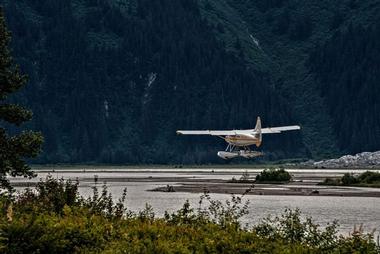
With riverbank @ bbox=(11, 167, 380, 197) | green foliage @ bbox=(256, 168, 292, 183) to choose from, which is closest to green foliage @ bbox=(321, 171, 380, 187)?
riverbank @ bbox=(11, 167, 380, 197)

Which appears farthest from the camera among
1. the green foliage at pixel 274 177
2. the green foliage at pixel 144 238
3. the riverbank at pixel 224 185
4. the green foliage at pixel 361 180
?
the green foliage at pixel 274 177

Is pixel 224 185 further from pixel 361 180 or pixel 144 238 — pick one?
pixel 144 238

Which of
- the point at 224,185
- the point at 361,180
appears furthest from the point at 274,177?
the point at 224,185

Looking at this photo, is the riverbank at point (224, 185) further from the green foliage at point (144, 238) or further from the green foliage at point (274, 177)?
the green foliage at point (144, 238)

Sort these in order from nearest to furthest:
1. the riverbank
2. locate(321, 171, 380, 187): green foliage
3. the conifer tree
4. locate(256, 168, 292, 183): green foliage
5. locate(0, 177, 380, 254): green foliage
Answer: locate(0, 177, 380, 254): green foliage
the conifer tree
the riverbank
locate(321, 171, 380, 187): green foliage
locate(256, 168, 292, 183): green foliage

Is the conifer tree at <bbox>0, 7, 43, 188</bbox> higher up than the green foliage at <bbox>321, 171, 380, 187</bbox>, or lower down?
higher up

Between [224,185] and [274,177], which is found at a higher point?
[274,177]

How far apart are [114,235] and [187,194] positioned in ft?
198

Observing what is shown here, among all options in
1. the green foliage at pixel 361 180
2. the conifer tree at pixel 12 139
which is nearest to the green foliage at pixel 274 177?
the green foliage at pixel 361 180

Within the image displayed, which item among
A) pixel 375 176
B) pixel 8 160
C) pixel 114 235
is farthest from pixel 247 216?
pixel 375 176

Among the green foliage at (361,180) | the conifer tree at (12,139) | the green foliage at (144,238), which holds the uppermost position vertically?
the conifer tree at (12,139)

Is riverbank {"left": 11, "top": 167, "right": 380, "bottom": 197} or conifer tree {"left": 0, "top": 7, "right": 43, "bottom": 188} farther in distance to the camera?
riverbank {"left": 11, "top": 167, "right": 380, "bottom": 197}

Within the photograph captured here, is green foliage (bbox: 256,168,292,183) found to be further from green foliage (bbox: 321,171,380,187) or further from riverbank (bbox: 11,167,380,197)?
green foliage (bbox: 321,171,380,187)

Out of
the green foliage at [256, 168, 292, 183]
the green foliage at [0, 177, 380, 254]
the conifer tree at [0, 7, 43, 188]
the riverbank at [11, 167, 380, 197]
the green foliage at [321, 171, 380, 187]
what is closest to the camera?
the green foliage at [0, 177, 380, 254]
